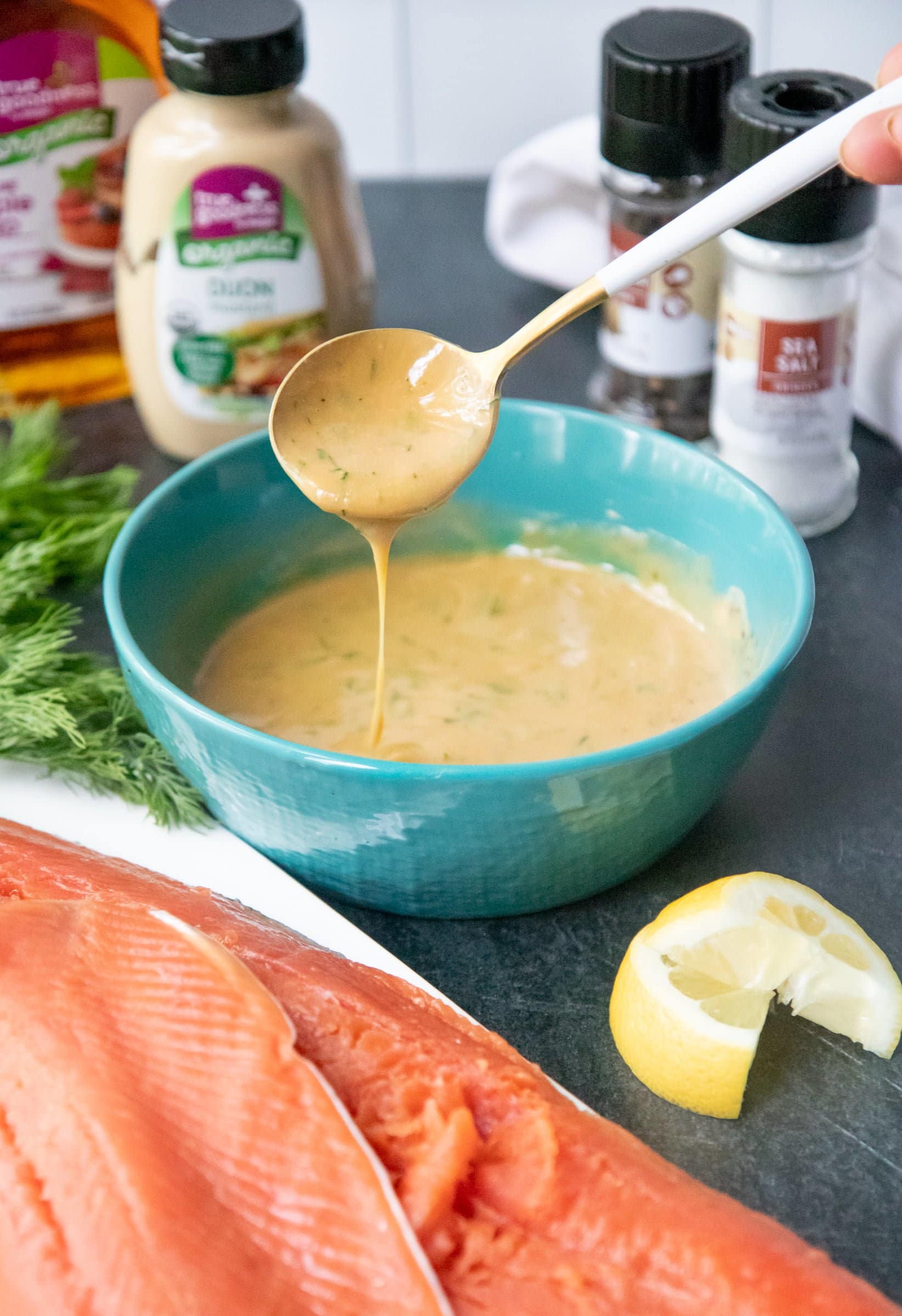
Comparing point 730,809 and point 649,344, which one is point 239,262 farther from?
point 730,809

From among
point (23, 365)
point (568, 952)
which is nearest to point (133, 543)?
point (568, 952)

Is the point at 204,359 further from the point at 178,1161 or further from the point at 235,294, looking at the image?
the point at 178,1161

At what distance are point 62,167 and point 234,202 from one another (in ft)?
0.92

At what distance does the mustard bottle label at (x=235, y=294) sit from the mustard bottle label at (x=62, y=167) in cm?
20

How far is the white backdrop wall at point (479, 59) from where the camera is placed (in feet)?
7.12

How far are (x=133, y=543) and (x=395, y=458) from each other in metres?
0.23

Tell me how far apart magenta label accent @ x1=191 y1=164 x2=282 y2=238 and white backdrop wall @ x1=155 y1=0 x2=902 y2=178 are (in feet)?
3.12

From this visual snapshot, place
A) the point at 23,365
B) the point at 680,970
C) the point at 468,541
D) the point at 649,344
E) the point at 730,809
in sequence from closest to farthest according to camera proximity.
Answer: the point at 680,970 → the point at 730,809 → the point at 468,541 → the point at 649,344 → the point at 23,365

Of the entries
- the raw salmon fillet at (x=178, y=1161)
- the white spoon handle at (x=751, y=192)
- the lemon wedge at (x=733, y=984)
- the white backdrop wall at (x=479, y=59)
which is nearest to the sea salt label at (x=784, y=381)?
the white spoon handle at (x=751, y=192)

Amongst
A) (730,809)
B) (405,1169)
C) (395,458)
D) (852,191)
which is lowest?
(730,809)

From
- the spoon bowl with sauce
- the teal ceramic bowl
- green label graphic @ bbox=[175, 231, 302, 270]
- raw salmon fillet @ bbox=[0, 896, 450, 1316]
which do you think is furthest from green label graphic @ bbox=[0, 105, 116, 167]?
raw salmon fillet @ bbox=[0, 896, 450, 1316]

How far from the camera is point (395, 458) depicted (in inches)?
43.9

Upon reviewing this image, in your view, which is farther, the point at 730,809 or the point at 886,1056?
the point at 730,809

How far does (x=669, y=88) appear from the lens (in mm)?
1361
